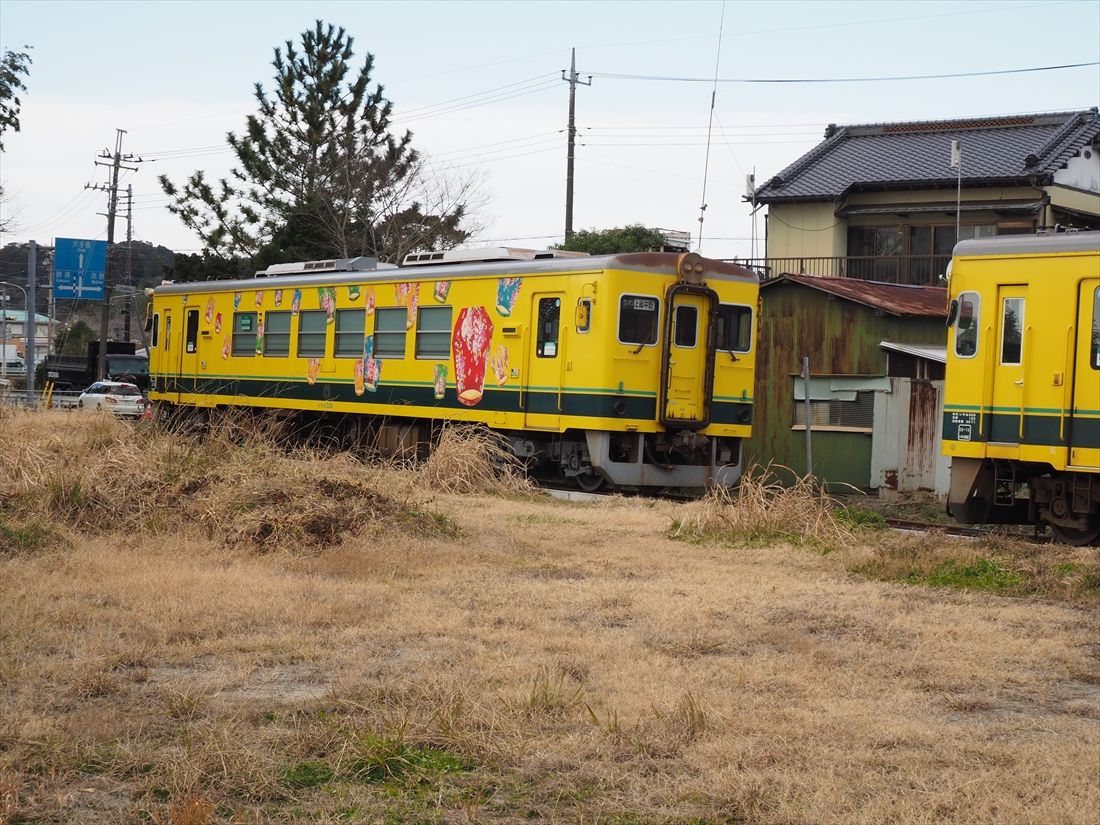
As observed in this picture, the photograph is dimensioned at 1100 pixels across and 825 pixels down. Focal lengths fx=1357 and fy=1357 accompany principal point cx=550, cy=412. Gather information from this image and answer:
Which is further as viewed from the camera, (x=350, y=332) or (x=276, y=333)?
(x=276, y=333)

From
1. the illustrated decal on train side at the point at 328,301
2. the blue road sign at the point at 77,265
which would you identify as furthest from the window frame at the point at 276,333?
the blue road sign at the point at 77,265

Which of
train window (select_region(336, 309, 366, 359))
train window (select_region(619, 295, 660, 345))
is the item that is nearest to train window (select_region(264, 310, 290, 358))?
train window (select_region(336, 309, 366, 359))

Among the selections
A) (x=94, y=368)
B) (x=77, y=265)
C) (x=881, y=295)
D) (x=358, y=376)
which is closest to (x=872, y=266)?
(x=881, y=295)

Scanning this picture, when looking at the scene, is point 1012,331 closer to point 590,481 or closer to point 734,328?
point 734,328

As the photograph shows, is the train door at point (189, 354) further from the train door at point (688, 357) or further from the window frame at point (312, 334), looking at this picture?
the train door at point (688, 357)

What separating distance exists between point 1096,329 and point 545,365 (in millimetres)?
7421

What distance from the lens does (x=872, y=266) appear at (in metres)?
32.3

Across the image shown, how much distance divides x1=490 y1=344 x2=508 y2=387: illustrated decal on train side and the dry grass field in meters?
5.12

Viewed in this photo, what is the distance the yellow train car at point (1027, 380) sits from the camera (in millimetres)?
11352

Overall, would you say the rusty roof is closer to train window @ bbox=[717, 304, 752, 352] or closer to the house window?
the house window

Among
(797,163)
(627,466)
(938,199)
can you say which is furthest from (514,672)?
(797,163)

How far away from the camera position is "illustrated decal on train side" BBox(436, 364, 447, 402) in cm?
1873

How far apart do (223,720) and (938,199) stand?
28271mm

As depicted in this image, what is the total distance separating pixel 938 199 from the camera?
103 ft
